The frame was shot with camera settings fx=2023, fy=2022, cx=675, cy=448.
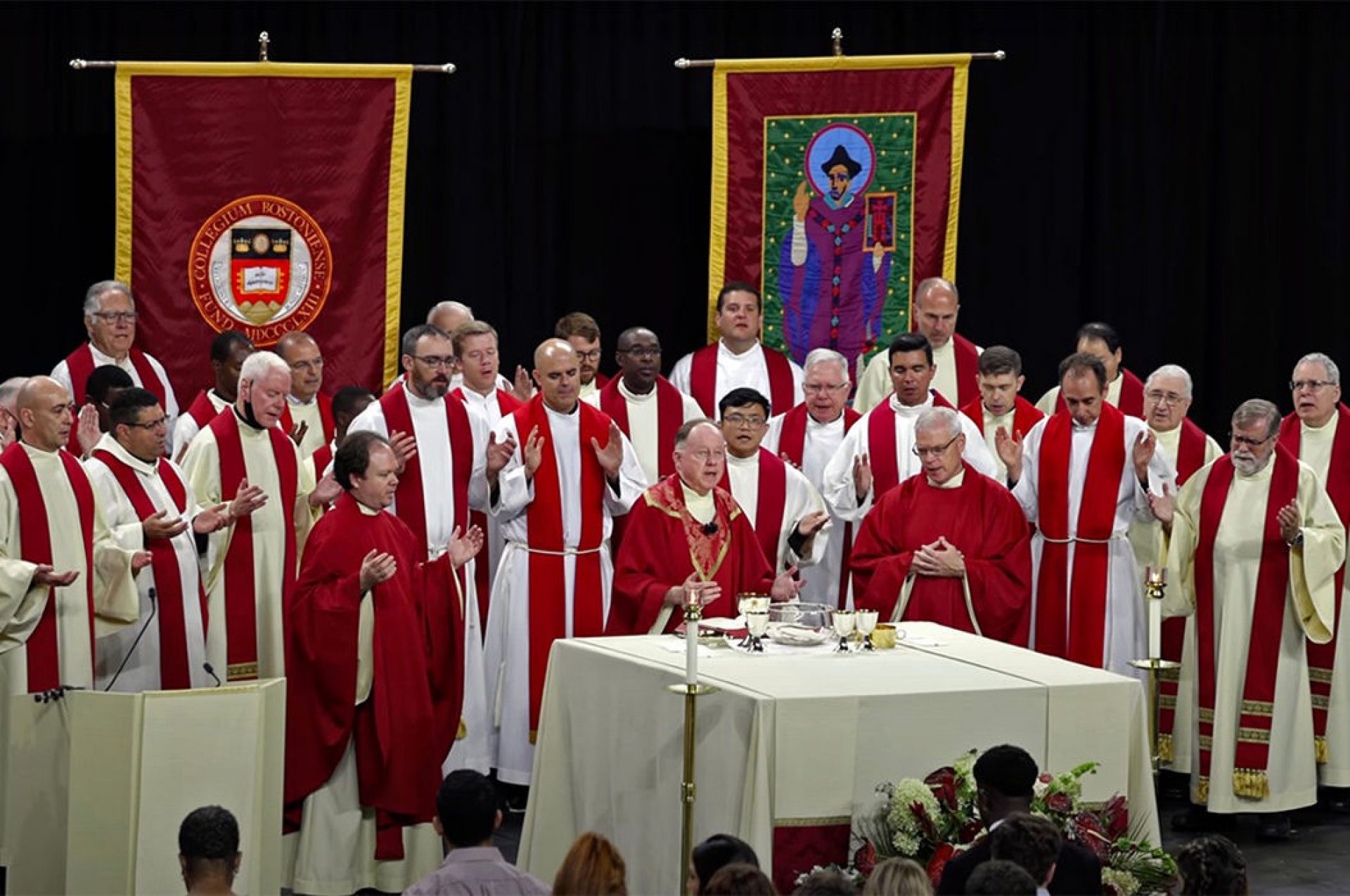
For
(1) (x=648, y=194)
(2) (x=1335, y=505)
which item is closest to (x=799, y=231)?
(1) (x=648, y=194)

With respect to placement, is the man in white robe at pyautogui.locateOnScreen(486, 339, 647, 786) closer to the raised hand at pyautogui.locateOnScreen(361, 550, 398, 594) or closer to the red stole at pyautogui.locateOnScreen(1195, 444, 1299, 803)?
the raised hand at pyautogui.locateOnScreen(361, 550, 398, 594)

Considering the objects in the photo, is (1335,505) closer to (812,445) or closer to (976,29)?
(812,445)

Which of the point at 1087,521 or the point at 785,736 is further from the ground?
the point at 1087,521

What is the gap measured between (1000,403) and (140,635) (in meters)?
4.68

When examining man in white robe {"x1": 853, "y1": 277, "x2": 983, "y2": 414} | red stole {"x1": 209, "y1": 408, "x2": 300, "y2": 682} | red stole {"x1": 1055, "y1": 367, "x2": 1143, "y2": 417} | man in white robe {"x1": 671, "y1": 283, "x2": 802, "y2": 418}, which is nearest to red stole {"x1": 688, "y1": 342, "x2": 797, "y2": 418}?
man in white robe {"x1": 671, "y1": 283, "x2": 802, "y2": 418}

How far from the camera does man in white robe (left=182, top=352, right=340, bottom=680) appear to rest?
960 cm

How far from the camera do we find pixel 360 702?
27.5ft

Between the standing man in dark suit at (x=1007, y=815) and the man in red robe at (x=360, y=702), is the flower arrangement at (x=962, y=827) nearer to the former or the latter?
the standing man in dark suit at (x=1007, y=815)

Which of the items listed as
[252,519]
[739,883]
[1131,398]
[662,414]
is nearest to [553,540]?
[662,414]

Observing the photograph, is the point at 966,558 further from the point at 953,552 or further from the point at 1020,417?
the point at 1020,417

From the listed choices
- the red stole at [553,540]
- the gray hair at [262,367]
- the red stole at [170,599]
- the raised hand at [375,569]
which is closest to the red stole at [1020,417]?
the red stole at [553,540]

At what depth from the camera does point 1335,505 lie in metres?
10.2

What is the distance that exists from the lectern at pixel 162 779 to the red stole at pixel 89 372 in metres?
3.79

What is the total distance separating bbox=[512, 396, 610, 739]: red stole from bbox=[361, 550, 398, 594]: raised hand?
2.01 m
